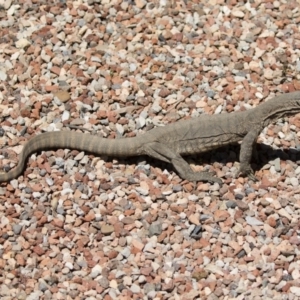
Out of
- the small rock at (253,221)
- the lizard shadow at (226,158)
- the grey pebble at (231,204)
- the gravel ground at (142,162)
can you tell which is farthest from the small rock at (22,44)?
the small rock at (253,221)

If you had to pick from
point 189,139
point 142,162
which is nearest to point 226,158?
point 189,139

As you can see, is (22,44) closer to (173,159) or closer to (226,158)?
(173,159)

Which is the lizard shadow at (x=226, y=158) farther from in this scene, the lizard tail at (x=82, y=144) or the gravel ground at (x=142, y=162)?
the lizard tail at (x=82, y=144)

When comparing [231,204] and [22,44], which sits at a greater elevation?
[22,44]

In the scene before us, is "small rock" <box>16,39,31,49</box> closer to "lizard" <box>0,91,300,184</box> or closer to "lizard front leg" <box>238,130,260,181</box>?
"lizard" <box>0,91,300,184</box>

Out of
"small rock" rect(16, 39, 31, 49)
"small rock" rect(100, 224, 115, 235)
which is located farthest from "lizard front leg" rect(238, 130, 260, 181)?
"small rock" rect(16, 39, 31, 49)

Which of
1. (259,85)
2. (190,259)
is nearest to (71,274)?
(190,259)
